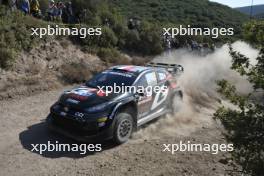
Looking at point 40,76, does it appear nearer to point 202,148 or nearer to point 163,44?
point 202,148

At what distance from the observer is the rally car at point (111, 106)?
26.9 feet

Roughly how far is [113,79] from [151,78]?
1080mm

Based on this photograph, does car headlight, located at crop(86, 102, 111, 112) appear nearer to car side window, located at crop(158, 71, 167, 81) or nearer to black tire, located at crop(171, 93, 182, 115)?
car side window, located at crop(158, 71, 167, 81)

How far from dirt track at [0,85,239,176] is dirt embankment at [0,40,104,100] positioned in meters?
1.97

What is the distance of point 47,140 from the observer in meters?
8.62

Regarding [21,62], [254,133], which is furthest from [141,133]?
[21,62]

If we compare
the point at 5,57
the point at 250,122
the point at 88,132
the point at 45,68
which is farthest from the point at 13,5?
the point at 250,122

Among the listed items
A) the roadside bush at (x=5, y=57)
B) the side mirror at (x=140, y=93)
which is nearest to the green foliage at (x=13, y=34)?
the roadside bush at (x=5, y=57)

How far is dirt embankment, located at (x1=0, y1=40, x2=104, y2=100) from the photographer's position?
12.5 meters

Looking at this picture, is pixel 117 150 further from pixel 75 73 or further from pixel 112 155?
pixel 75 73

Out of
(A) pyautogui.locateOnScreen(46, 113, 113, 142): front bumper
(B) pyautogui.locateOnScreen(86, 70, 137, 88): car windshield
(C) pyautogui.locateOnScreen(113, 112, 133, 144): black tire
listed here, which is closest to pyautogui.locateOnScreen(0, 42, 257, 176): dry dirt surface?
(C) pyautogui.locateOnScreen(113, 112, 133, 144): black tire

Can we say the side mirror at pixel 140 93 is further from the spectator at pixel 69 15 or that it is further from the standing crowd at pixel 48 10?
the spectator at pixel 69 15

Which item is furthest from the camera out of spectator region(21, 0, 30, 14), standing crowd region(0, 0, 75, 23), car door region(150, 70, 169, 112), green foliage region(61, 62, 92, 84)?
spectator region(21, 0, 30, 14)

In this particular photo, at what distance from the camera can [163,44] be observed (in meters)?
25.0
